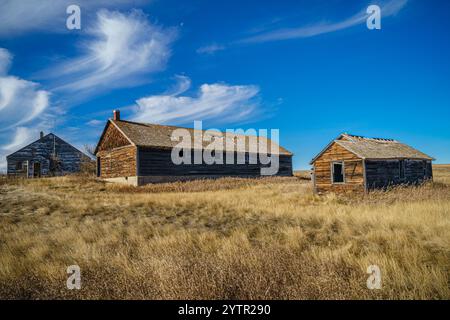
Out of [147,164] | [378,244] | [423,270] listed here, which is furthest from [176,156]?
[423,270]

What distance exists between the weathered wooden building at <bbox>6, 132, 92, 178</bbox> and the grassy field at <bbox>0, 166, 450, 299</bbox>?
28.5m

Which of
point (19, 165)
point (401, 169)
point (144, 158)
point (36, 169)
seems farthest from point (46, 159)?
point (401, 169)

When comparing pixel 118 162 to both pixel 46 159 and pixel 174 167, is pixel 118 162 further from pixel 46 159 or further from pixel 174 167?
pixel 46 159

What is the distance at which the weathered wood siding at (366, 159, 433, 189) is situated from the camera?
56.1ft

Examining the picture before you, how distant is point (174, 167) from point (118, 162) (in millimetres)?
5380

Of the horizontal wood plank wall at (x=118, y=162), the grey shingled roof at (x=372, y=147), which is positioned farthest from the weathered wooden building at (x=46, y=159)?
the grey shingled roof at (x=372, y=147)

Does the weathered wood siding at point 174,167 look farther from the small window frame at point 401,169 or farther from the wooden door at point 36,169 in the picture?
the wooden door at point 36,169

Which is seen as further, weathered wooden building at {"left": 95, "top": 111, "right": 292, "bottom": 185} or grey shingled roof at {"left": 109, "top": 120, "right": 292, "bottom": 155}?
grey shingled roof at {"left": 109, "top": 120, "right": 292, "bottom": 155}

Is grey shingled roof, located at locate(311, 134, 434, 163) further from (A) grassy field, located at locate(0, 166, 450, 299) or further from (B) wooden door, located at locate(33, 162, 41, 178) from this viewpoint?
(B) wooden door, located at locate(33, 162, 41, 178)

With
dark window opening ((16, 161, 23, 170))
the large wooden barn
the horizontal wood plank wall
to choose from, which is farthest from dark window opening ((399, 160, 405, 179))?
dark window opening ((16, 161, 23, 170))

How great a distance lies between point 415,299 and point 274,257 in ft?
6.80

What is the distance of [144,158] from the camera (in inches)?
982

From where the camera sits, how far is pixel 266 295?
136 inches
